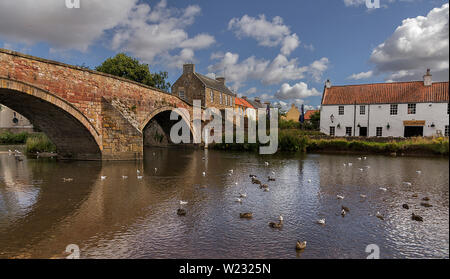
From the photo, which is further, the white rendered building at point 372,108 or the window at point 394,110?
the window at point 394,110

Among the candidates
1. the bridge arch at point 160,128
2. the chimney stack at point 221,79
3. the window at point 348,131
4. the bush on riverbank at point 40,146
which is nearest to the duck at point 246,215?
Answer: the bridge arch at point 160,128

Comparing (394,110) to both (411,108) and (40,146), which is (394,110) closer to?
(411,108)

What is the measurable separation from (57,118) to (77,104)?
1.68 m

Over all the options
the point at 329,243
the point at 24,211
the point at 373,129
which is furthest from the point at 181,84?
the point at 329,243

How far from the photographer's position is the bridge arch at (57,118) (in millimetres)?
12812

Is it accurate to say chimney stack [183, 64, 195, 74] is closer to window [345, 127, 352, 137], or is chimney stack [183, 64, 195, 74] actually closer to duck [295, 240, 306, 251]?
window [345, 127, 352, 137]

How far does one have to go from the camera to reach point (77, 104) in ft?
50.3

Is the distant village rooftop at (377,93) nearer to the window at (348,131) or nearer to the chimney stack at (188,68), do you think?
the window at (348,131)

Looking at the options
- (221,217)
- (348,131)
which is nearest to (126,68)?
(348,131)
